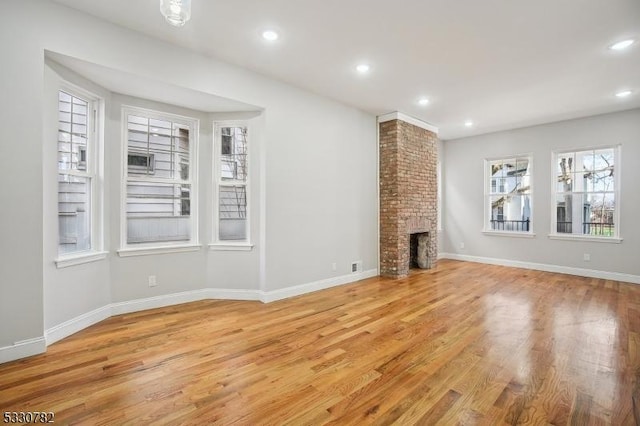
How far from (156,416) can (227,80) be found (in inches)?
133

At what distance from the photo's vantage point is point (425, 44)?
315 cm

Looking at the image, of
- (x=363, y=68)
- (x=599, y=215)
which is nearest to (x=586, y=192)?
(x=599, y=215)

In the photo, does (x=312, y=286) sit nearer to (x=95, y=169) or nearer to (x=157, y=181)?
(x=157, y=181)

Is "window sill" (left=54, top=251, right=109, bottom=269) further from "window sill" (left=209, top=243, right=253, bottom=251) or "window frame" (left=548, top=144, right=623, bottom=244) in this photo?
"window frame" (left=548, top=144, right=623, bottom=244)

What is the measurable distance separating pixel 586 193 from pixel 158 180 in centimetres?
734

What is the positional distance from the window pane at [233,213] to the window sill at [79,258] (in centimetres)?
136

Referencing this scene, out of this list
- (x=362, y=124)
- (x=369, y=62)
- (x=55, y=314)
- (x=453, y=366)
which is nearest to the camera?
(x=453, y=366)

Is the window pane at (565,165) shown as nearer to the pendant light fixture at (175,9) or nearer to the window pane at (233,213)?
the window pane at (233,213)

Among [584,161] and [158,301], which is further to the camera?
[584,161]

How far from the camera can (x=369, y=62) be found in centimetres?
355

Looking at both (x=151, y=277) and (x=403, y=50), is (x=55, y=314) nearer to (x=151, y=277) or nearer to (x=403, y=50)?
(x=151, y=277)

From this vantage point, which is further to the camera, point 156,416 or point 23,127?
point 23,127

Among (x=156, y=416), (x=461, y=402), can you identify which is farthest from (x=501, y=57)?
(x=156, y=416)

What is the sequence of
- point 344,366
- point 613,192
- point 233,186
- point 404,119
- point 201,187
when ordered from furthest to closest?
1. point 404,119
2. point 613,192
3. point 233,186
4. point 201,187
5. point 344,366
